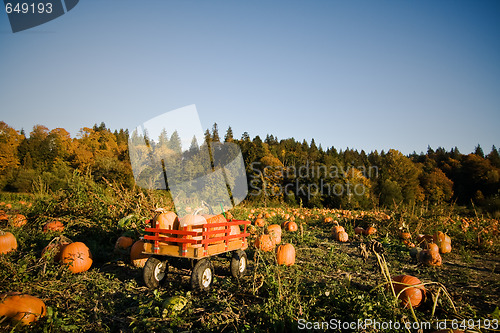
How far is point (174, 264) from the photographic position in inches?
226

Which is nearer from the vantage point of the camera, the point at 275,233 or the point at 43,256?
the point at 43,256

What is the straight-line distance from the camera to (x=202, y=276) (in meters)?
4.12

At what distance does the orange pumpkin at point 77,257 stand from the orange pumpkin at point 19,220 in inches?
147

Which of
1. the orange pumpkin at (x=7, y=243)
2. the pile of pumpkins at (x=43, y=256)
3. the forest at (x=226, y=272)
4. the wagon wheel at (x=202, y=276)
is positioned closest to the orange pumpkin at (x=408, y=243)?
the forest at (x=226, y=272)

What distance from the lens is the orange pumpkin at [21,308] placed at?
305 cm

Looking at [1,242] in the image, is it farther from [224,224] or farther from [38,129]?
[38,129]

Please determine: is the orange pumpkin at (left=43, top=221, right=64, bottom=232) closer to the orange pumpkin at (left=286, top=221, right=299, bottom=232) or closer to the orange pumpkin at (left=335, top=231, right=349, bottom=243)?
the orange pumpkin at (left=286, top=221, right=299, bottom=232)

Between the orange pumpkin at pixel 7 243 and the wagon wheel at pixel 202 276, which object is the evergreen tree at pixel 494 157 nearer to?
the wagon wheel at pixel 202 276

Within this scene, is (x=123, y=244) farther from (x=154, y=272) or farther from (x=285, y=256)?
(x=285, y=256)

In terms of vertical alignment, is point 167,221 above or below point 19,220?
above

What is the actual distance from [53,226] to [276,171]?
30.9m

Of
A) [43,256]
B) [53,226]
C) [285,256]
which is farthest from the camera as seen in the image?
[53,226]

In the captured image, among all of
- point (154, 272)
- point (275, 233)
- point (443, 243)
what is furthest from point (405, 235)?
point (154, 272)

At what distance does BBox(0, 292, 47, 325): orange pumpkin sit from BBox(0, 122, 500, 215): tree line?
18361 millimetres
